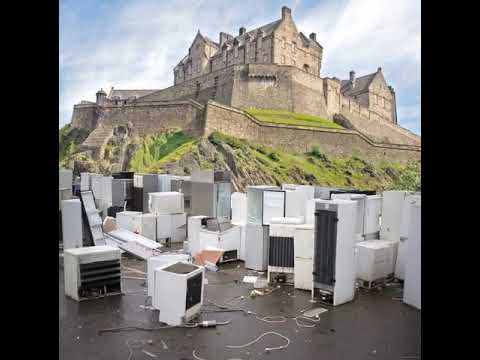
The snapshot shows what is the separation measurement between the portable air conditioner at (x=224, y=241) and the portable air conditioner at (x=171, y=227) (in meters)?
2.01

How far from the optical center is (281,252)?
7109mm

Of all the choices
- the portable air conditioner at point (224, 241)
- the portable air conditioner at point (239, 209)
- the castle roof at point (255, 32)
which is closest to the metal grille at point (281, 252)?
the portable air conditioner at point (224, 241)

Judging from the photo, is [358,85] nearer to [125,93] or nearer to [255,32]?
[255,32]

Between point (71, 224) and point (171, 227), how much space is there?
3.38 meters

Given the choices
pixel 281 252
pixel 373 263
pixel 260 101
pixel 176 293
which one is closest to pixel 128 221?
pixel 281 252

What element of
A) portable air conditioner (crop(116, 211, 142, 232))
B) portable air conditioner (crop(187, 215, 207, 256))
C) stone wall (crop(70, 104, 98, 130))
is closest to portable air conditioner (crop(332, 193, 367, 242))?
portable air conditioner (crop(187, 215, 207, 256))

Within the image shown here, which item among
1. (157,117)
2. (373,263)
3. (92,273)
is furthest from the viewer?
(157,117)

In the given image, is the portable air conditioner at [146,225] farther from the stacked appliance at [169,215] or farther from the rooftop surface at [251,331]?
the rooftop surface at [251,331]

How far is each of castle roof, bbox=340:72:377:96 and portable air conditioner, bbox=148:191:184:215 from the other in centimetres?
4788

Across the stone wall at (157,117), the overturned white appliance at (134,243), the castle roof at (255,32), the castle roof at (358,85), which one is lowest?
the overturned white appliance at (134,243)

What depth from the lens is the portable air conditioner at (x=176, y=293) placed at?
203 inches

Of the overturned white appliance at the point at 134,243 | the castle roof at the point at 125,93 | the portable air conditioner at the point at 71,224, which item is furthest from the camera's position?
the castle roof at the point at 125,93
